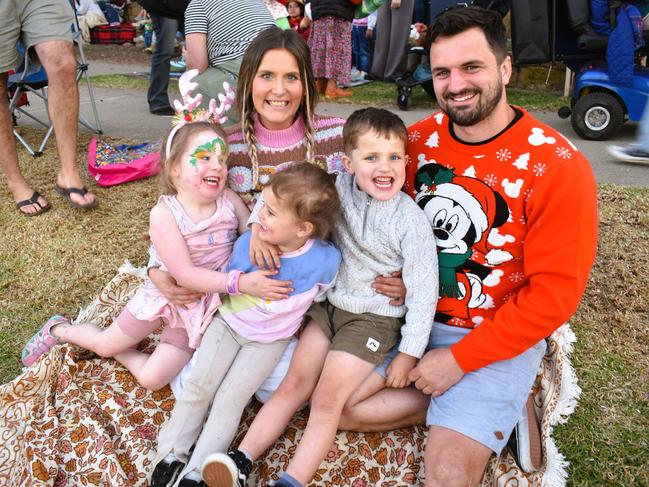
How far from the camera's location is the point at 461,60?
6.44 feet

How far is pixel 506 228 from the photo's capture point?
197cm

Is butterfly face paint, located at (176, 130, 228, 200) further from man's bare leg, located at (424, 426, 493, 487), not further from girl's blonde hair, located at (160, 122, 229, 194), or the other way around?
man's bare leg, located at (424, 426, 493, 487)

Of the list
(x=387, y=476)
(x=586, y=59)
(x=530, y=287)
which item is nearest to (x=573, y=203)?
(x=530, y=287)

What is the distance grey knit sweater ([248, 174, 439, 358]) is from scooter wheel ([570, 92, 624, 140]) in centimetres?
365

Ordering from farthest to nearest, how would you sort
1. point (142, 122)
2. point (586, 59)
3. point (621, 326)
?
1. point (142, 122)
2. point (586, 59)
3. point (621, 326)

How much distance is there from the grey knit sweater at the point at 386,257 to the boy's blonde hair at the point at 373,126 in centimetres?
18

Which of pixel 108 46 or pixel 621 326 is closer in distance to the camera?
pixel 621 326

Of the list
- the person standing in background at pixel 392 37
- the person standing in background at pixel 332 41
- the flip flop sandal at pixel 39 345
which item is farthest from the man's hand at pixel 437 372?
the person standing in background at pixel 332 41

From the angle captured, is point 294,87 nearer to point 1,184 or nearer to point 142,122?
point 1,184

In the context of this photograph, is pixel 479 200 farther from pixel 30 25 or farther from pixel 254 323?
pixel 30 25

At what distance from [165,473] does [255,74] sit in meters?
1.54

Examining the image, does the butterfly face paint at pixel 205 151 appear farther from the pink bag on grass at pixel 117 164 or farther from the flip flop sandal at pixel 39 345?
the pink bag on grass at pixel 117 164

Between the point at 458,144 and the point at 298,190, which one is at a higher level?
the point at 458,144

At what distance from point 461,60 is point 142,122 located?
5026mm
